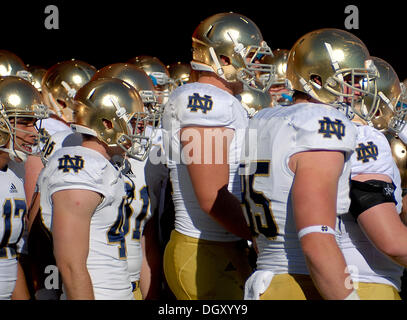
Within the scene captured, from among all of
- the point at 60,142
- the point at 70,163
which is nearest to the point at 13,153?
the point at 60,142

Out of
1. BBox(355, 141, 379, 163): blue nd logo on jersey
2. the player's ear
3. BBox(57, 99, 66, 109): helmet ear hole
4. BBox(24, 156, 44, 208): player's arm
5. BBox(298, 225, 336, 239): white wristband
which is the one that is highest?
BBox(57, 99, 66, 109): helmet ear hole

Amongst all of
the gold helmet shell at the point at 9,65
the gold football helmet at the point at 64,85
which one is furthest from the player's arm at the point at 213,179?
the gold helmet shell at the point at 9,65

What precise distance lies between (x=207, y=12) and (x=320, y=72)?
4.56 m

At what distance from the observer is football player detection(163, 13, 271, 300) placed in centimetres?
235

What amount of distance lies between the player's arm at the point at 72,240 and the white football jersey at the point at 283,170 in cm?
64

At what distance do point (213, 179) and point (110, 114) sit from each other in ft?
1.79

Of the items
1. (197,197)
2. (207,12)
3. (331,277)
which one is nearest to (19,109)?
(197,197)

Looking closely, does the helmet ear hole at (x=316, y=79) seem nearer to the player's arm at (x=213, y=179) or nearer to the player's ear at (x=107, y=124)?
the player's arm at (x=213, y=179)

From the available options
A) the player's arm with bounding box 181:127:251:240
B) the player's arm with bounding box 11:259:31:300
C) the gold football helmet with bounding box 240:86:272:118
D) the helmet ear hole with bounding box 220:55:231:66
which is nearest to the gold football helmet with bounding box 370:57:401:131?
the helmet ear hole with bounding box 220:55:231:66

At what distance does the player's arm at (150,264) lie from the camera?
2.97 metres

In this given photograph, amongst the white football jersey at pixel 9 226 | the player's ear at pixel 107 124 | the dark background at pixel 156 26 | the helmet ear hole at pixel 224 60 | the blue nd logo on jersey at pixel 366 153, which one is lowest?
the white football jersey at pixel 9 226

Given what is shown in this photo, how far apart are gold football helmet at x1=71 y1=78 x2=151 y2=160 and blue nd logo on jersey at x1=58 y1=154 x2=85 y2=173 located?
0.23 metres

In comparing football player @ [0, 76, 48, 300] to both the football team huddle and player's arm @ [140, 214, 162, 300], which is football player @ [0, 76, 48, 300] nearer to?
the football team huddle

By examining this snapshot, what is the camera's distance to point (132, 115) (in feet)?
8.53
